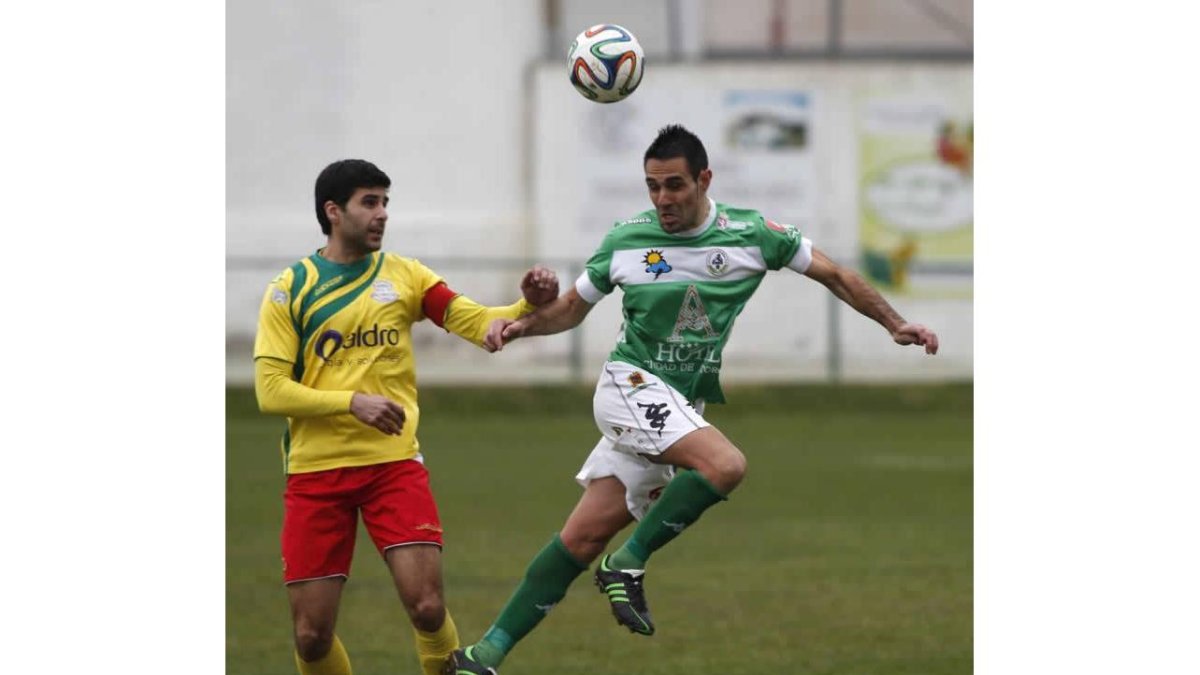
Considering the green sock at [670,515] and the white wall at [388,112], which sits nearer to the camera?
the green sock at [670,515]

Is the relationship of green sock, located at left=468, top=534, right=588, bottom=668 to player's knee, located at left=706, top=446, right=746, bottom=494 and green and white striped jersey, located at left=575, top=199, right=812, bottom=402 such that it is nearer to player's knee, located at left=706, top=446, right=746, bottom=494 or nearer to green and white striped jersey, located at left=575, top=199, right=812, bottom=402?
player's knee, located at left=706, top=446, right=746, bottom=494

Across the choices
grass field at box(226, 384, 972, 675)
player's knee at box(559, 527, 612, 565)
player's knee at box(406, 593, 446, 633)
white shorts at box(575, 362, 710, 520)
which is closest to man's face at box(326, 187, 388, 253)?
white shorts at box(575, 362, 710, 520)

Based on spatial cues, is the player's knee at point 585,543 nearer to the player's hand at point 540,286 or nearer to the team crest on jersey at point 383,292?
the player's hand at point 540,286

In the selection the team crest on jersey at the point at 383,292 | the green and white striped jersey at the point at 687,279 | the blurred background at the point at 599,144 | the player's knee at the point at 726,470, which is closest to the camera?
the team crest on jersey at the point at 383,292

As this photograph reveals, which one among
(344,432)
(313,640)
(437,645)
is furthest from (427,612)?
(344,432)

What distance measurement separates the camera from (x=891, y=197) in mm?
27922

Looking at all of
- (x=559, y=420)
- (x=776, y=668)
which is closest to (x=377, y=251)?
(x=776, y=668)

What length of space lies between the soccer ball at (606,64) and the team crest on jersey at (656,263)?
0.72 meters

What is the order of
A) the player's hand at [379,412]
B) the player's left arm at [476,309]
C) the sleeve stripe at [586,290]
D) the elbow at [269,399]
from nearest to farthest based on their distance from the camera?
the player's hand at [379,412]
the elbow at [269,399]
the player's left arm at [476,309]
the sleeve stripe at [586,290]

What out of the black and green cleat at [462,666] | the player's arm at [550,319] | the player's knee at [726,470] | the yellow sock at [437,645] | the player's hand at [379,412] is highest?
the player's arm at [550,319]

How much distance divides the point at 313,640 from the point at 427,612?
491mm

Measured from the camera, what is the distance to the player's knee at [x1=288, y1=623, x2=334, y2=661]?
7.44 m

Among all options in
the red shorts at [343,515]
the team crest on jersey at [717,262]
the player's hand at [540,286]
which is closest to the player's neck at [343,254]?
the player's hand at [540,286]

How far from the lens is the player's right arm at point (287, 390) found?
23.1ft
